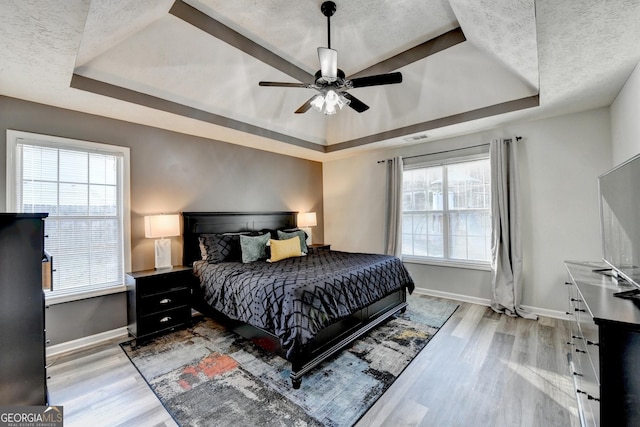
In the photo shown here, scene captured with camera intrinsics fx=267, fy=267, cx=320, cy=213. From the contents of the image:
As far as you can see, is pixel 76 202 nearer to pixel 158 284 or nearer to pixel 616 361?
pixel 158 284

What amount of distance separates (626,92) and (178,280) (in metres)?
5.04

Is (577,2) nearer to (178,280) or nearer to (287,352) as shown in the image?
(287,352)

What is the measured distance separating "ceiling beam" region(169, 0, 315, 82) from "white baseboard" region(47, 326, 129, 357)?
11.3 feet

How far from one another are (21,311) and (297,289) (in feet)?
5.50

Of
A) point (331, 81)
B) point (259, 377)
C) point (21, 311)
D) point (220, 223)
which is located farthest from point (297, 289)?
point (220, 223)

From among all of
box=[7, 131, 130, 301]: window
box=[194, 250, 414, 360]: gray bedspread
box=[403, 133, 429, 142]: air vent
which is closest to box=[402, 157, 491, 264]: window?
box=[403, 133, 429, 142]: air vent

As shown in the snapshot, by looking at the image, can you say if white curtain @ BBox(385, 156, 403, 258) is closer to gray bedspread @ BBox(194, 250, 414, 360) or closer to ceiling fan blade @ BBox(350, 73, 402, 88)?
gray bedspread @ BBox(194, 250, 414, 360)

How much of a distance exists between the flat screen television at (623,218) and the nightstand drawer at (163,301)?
12.5ft

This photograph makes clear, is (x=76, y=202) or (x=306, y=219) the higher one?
(x=76, y=202)

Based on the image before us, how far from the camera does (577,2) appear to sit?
1507mm

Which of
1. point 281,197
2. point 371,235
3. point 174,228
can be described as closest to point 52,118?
point 174,228

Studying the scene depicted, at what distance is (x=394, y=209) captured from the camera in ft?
15.6

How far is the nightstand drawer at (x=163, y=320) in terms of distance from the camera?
9.57 ft

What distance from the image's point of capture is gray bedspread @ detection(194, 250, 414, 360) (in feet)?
7.25
